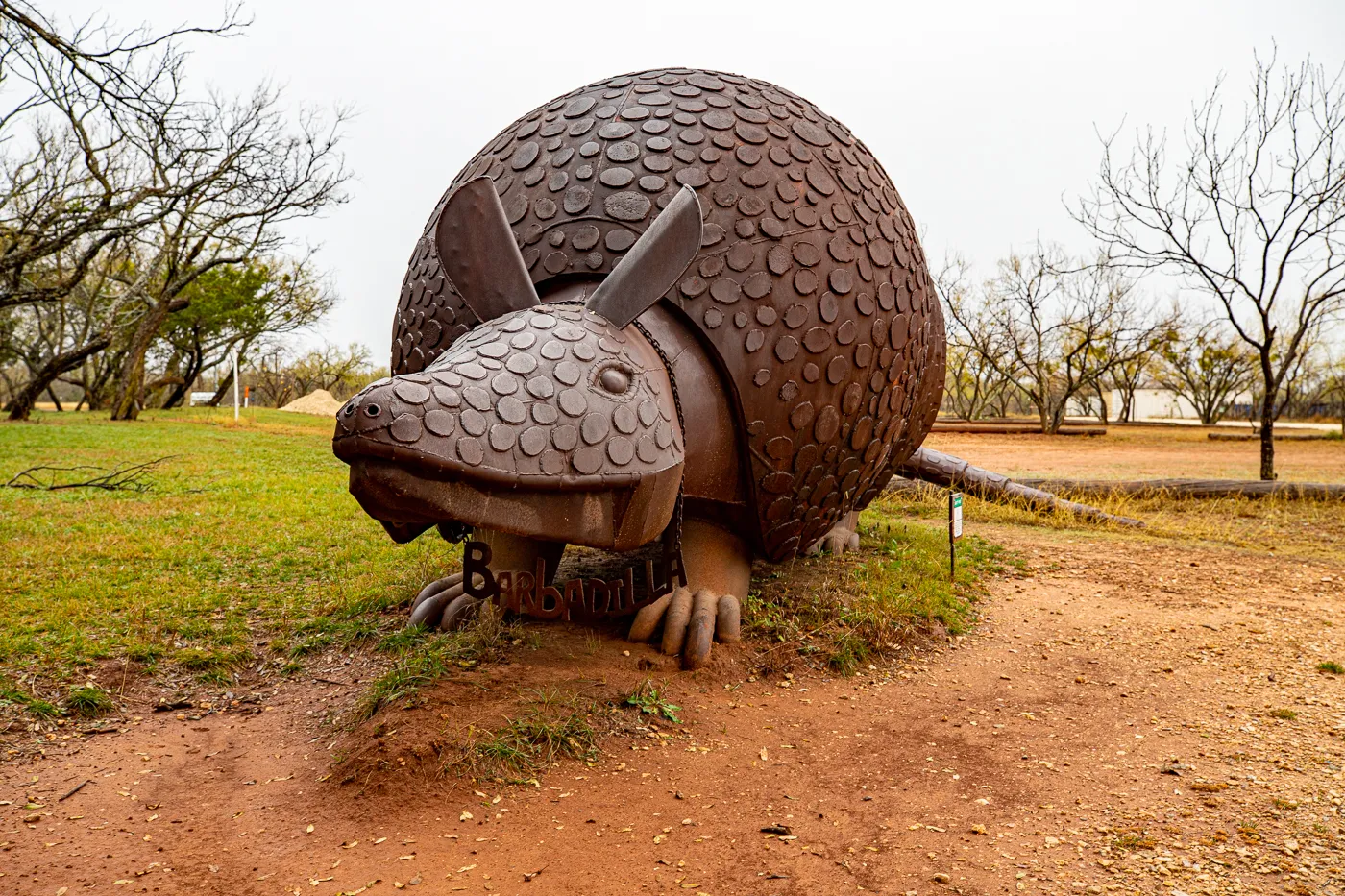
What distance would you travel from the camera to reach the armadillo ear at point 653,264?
8.79ft

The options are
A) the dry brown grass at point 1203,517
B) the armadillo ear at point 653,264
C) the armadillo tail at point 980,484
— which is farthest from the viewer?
the armadillo tail at point 980,484

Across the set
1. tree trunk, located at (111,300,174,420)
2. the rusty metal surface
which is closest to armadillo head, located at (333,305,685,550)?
the rusty metal surface

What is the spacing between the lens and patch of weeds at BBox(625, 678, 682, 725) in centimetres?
293

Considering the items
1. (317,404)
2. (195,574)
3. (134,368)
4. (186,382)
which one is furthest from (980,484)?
(317,404)

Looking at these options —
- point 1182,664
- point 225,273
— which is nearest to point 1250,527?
point 1182,664

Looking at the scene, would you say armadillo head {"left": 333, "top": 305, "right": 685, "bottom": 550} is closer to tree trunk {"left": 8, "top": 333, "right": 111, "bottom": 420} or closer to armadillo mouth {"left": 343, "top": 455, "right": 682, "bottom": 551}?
armadillo mouth {"left": 343, "top": 455, "right": 682, "bottom": 551}

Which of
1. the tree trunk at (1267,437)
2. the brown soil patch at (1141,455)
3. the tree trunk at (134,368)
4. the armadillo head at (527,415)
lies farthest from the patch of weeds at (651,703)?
the tree trunk at (134,368)

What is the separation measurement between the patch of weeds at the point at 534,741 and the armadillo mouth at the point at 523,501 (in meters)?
0.58

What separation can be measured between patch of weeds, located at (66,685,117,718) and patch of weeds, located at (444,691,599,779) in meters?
1.33

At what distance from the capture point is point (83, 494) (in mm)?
7484

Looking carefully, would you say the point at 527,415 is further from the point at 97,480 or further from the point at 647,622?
the point at 97,480

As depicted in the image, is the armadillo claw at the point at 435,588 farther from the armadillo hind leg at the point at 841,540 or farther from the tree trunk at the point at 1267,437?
the tree trunk at the point at 1267,437

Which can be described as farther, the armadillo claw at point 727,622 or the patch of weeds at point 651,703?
the armadillo claw at point 727,622

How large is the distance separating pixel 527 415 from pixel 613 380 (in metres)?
0.30
